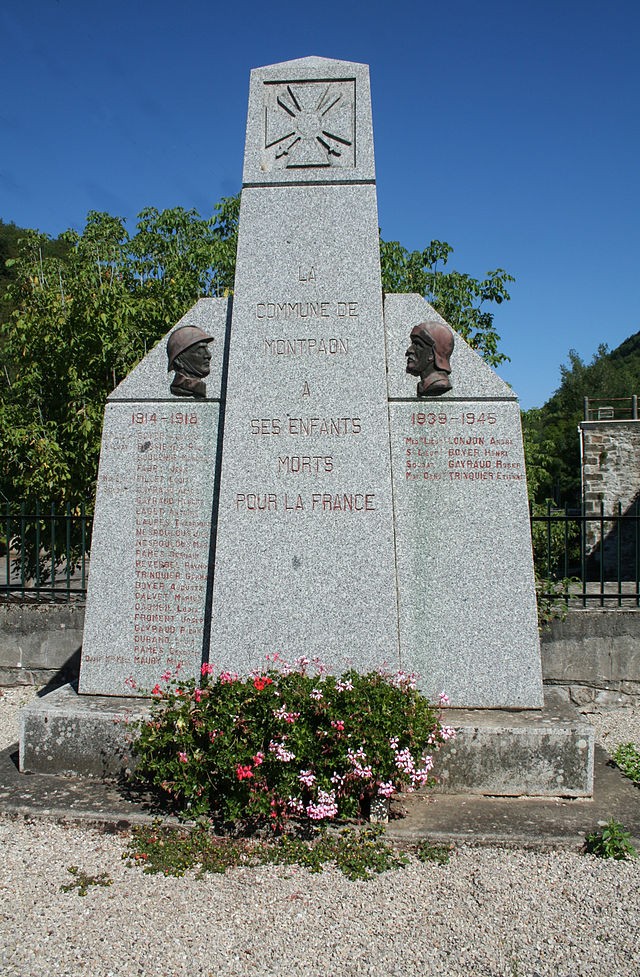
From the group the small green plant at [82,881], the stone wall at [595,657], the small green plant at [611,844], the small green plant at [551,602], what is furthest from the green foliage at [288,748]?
the stone wall at [595,657]

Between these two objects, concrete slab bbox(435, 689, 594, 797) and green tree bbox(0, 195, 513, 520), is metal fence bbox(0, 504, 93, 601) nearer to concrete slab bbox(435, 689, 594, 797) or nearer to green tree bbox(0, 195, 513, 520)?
green tree bbox(0, 195, 513, 520)

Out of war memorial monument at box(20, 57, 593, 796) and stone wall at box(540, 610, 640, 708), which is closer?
war memorial monument at box(20, 57, 593, 796)

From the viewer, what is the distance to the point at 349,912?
2.87 meters

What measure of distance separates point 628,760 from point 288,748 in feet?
7.56

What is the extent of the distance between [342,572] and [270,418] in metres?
1.02

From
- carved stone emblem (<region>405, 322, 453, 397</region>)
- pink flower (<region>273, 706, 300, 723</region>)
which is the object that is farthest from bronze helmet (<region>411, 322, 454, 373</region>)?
pink flower (<region>273, 706, 300, 723</region>)

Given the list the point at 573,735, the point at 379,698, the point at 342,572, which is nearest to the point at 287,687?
the point at 379,698

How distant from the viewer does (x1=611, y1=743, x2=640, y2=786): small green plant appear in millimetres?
4180

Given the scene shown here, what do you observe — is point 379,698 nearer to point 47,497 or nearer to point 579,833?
point 579,833

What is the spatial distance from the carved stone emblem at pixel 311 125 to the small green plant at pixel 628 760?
4.00 meters

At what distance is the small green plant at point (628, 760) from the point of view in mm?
4180

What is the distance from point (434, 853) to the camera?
3.31 meters

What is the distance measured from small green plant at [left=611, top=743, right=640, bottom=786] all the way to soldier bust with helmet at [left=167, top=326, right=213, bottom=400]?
11.2 ft

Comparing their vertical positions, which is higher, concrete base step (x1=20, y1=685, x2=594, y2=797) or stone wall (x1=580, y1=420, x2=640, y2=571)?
stone wall (x1=580, y1=420, x2=640, y2=571)
